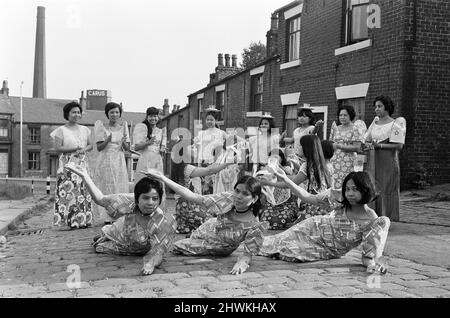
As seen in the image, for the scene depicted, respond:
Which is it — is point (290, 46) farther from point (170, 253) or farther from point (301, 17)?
point (170, 253)

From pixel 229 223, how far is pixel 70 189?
→ 10.9 ft

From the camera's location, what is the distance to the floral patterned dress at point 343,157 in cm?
762

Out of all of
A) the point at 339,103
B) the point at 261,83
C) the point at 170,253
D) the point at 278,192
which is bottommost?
the point at 170,253

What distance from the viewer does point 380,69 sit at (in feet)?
38.3

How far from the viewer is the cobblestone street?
3865mm

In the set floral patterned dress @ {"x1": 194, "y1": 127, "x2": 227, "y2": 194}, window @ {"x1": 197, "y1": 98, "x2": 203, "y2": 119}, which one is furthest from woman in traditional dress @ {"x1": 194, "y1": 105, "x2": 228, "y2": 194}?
window @ {"x1": 197, "y1": 98, "x2": 203, "y2": 119}

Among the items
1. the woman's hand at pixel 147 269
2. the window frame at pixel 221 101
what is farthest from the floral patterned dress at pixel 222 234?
the window frame at pixel 221 101

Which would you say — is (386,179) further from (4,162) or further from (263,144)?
(4,162)

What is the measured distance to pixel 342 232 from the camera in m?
5.05

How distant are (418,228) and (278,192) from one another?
207cm

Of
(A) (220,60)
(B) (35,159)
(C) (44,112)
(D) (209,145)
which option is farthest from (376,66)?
(C) (44,112)

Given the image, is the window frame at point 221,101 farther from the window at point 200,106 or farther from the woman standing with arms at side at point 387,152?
the woman standing with arms at side at point 387,152

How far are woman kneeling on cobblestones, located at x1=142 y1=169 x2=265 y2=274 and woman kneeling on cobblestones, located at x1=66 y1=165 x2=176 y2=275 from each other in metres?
0.21
